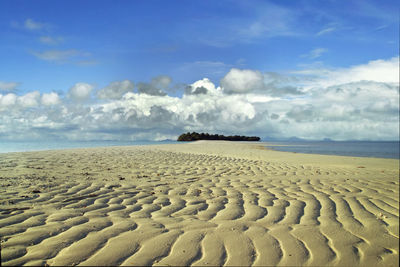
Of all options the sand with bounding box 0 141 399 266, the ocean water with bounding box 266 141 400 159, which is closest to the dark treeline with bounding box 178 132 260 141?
the ocean water with bounding box 266 141 400 159

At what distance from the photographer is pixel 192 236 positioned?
3.03 meters

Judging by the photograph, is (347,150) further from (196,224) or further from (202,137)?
(202,137)

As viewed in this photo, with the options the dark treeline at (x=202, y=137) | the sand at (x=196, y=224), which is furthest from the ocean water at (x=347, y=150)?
the dark treeline at (x=202, y=137)

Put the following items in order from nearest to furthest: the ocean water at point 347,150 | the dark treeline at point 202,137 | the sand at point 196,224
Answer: the sand at point 196,224
the ocean water at point 347,150
the dark treeline at point 202,137

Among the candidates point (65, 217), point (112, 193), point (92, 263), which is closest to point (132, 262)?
point (92, 263)

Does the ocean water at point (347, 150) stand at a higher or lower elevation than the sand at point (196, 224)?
lower

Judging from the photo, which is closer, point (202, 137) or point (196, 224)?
point (196, 224)

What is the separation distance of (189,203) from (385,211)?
338cm

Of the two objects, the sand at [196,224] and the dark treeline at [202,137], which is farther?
the dark treeline at [202,137]

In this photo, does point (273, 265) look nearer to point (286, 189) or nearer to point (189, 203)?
point (189, 203)

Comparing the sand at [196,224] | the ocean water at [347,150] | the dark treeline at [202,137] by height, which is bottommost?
the ocean water at [347,150]

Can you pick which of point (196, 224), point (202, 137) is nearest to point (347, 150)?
point (196, 224)

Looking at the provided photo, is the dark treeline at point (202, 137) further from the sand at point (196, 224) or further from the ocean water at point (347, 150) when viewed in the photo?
the sand at point (196, 224)

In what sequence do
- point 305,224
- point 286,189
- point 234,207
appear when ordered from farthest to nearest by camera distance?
point 286,189
point 234,207
point 305,224
